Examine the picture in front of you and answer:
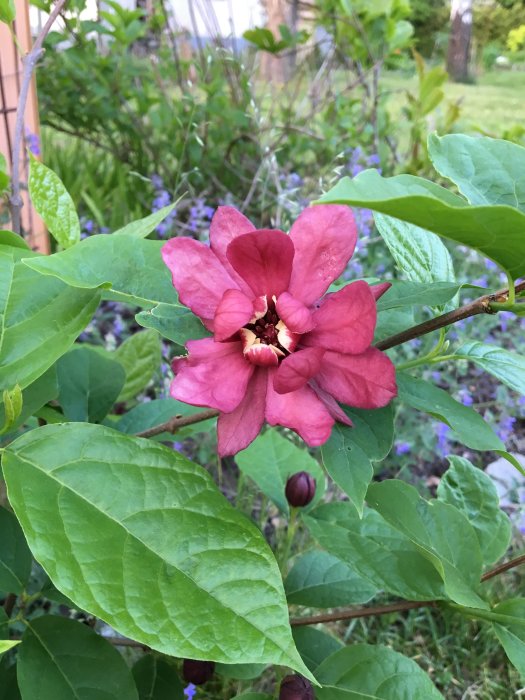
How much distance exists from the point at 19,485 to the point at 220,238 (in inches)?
9.1

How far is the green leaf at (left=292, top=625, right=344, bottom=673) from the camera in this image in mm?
785

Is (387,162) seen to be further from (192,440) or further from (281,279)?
(281,279)

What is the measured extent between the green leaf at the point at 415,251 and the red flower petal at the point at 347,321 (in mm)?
121

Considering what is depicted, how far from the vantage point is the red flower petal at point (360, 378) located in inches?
17.8

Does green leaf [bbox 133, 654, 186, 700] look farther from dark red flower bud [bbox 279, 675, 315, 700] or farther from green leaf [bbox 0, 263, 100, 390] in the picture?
green leaf [bbox 0, 263, 100, 390]

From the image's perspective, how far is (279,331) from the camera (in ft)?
1.57

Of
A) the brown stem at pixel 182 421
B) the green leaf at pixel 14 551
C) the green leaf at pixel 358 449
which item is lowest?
the green leaf at pixel 14 551

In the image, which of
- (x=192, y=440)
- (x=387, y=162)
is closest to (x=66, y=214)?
(x=192, y=440)

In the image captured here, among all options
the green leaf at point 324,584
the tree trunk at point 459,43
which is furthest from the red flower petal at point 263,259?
the tree trunk at point 459,43

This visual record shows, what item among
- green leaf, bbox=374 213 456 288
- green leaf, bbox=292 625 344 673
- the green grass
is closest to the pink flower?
green leaf, bbox=374 213 456 288

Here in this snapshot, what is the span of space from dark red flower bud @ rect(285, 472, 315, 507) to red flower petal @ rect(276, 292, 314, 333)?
1.29 ft

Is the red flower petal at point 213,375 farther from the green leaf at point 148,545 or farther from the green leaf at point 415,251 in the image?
the green leaf at point 415,251

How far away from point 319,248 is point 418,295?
0.27ft

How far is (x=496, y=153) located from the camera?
0.47 meters
